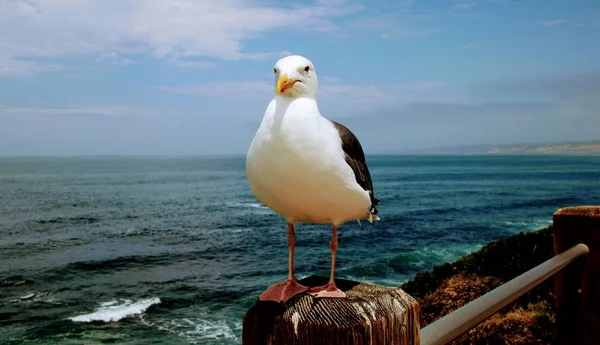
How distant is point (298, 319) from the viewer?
1486mm

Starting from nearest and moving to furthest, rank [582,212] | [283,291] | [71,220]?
[283,291]
[582,212]
[71,220]

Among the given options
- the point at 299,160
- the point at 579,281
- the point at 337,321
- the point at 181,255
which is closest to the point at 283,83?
the point at 299,160

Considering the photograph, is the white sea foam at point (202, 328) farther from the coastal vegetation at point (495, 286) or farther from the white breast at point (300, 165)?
the white breast at point (300, 165)

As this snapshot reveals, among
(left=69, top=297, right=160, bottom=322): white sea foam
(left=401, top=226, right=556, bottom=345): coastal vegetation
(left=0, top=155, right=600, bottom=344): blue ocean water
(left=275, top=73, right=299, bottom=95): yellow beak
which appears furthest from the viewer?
(left=69, top=297, right=160, bottom=322): white sea foam

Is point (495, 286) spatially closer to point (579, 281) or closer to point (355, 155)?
point (579, 281)

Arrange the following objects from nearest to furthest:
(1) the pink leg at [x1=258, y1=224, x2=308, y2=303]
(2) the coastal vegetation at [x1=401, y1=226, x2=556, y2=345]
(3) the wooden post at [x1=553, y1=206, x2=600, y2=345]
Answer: (1) the pink leg at [x1=258, y1=224, x2=308, y2=303] → (3) the wooden post at [x1=553, y1=206, x2=600, y2=345] → (2) the coastal vegetation at [x1=401, y1=226, x2=556, y2=345]

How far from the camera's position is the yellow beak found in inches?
85.2

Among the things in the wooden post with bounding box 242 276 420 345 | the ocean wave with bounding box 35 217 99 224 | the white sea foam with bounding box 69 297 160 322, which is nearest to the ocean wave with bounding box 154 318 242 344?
the white sea foam with bounding box 69 297 160 322

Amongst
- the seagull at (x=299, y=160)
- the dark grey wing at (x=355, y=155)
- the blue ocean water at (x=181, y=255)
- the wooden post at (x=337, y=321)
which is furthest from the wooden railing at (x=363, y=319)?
the blue ocean water at (x=181, y=255)

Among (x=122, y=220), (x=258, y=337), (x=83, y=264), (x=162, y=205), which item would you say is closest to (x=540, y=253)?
(x=258, y=337)

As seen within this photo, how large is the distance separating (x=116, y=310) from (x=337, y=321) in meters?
20.5

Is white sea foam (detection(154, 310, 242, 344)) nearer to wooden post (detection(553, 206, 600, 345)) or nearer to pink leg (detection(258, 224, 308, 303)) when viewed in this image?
wooden post (detection(553, 206, 600, 345))

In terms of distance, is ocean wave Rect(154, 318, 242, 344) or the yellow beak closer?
the yellow beak

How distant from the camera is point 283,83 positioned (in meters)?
2.17
